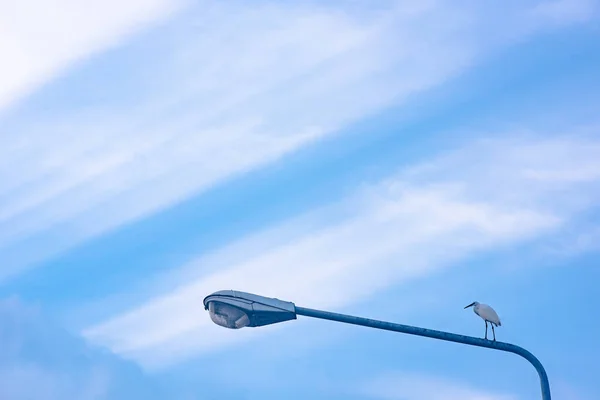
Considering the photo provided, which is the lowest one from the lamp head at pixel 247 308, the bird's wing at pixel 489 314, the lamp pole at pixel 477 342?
the lamp pole at pixel 477 342

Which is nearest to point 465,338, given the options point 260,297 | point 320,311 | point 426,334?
point 426,334

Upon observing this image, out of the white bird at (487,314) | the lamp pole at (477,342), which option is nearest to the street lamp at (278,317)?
the lamp pole at (477,342)

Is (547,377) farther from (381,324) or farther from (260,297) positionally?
(260,297)

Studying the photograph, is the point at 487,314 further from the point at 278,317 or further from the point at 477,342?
the point at 278,317

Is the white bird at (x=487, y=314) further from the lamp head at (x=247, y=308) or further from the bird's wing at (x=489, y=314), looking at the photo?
the lamp head at (x=247, y=308)

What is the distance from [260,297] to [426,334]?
2654 mm

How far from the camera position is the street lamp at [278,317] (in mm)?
13836

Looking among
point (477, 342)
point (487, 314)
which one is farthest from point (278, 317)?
point (487, 314)

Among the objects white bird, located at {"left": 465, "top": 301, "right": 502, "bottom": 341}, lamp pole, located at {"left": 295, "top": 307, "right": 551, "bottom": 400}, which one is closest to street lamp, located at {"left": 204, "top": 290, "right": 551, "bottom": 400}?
lamp pole, located at {"left": 295, "top": 307, "right": 551, "bottom": 400}

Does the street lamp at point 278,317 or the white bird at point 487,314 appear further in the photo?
the white bird at point 487,314

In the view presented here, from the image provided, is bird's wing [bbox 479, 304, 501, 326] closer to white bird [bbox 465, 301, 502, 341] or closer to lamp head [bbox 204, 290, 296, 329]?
white bird [bbox 465, 301, 502, 341]

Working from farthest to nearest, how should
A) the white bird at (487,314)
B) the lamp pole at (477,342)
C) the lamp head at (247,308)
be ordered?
the white bird at (487,314), the lamp head at (247,308), the lamp pole at (477,342)

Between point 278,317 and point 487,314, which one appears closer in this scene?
point 278,317

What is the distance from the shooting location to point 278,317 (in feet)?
46.7
